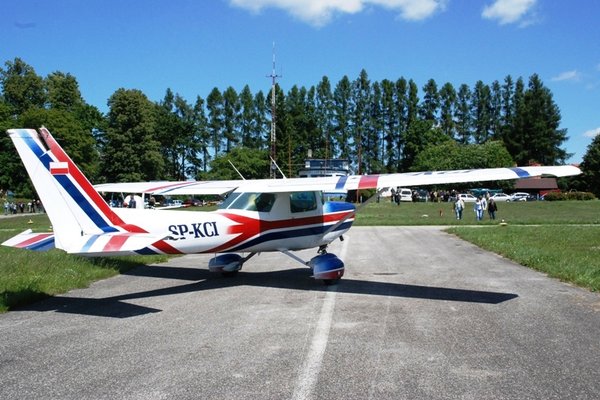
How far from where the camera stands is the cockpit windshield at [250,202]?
10922 millimetres

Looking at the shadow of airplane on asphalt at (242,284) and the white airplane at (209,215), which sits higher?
the white airplane at (209,215)

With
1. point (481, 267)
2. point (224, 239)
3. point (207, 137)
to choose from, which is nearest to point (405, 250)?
point (481, 267)

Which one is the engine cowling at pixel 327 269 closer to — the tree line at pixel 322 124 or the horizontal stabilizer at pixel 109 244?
the horizontal stabilizer at pixel 109 244

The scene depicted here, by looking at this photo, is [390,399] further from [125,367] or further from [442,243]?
[442,243]

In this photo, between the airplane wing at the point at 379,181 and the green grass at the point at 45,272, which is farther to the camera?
the green grass at the point at 45,272

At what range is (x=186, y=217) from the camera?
1000 cm

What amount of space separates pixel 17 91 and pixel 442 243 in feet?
294

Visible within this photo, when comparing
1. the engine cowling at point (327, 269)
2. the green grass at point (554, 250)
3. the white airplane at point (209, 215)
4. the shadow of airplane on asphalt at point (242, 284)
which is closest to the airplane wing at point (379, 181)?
the white airplane at point (209, 215)

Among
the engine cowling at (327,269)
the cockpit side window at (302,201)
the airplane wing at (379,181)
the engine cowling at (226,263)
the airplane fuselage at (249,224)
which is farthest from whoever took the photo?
the engine cowling at (226,263)

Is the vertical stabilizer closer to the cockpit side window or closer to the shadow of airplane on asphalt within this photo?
the shadow of airplane on asphalt

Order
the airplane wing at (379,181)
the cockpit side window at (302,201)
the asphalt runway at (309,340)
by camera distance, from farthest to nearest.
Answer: the cockpit side window at (302,201), the airplane wing at (379,181), the asphalt runway at (309,340)

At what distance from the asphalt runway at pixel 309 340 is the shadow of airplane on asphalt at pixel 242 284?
0.13ft

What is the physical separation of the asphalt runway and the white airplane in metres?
0.95

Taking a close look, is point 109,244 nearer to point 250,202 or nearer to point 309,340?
point 250,202
